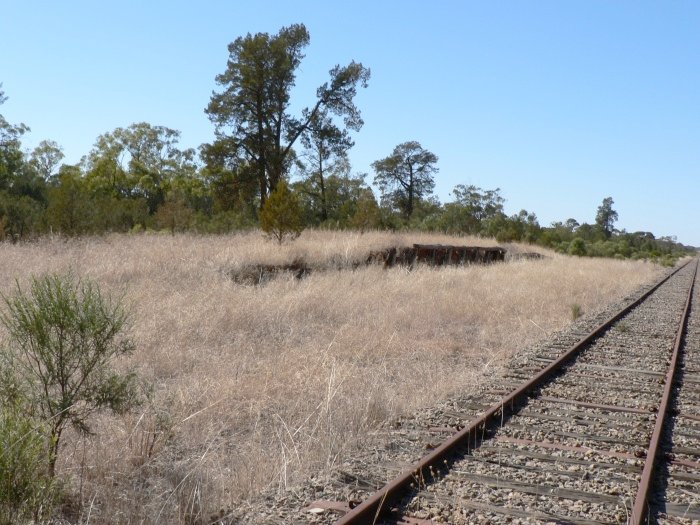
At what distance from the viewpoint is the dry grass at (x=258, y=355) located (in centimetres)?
546

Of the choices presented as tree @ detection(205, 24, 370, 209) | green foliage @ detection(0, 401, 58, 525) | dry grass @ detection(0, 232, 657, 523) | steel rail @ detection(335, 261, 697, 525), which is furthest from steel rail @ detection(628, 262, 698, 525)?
tree @ detection(205, 24, 370, 209)

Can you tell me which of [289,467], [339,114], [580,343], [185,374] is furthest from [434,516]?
[339,114]

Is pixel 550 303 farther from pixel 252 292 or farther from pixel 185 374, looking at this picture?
pixel 185 374

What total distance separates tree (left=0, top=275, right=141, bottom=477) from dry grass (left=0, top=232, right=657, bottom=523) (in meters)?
0.33

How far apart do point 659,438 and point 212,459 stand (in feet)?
12.8

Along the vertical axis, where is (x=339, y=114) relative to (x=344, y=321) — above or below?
above

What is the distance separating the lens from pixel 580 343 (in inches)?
459

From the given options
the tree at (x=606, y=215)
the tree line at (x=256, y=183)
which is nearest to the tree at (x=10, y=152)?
the tree line at (x=256, y=183)

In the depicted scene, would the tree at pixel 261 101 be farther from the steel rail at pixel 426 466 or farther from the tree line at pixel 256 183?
the steel rail at pixel 426 466

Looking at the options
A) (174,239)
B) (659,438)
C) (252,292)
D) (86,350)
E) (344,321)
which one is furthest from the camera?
(174,239)

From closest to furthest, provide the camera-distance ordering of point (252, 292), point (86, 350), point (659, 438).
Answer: point (86, 350) → point (659, 438) → point (252, 292)

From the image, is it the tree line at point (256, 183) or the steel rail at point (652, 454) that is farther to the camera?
the tree line at point (256, 183)

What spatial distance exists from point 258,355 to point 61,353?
14.4 ft

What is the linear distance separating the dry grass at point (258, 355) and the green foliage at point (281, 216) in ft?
4.17
